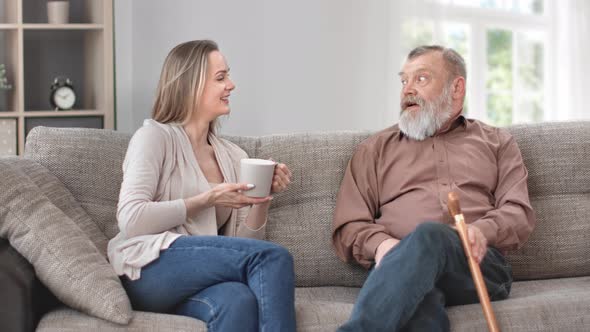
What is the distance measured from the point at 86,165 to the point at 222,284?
670 mm

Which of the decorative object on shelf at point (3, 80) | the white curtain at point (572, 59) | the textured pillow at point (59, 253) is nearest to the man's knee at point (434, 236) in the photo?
the textured pillow at point (59, 253)

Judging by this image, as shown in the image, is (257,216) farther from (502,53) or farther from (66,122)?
(502,53)

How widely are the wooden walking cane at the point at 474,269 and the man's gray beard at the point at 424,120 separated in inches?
23.7

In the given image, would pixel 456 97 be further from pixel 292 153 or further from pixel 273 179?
pixel 273 179

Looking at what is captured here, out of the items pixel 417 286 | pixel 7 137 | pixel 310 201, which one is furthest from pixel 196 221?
pixel 7 137

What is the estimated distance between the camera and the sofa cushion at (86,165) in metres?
2.88

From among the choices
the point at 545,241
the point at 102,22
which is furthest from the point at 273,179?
the point at 102,22

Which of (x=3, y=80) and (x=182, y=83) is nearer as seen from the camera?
(x=182, y=83)

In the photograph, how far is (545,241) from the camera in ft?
10.3

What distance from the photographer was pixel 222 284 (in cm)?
250

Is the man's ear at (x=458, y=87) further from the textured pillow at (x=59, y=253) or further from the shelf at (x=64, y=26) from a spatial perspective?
the shelf at (x=64, y=26)

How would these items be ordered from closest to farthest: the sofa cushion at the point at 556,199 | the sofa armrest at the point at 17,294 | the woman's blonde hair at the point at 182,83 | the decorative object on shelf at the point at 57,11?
1. the sofa armrest at the point at 17,294
2. the woman's blonde hair at the point at 182,83
3. the sofa cushion at the point at 556,199
4. the decorative object on shelf at the point at 57,11

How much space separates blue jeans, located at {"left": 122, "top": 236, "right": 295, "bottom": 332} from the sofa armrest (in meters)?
0.25

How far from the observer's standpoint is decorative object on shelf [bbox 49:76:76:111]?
475cm
